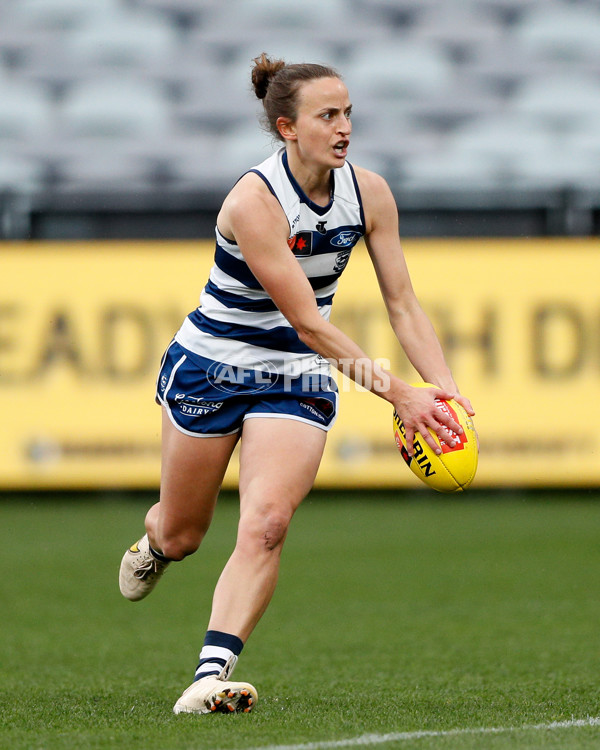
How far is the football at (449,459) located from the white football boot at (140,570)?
1316 millimetres

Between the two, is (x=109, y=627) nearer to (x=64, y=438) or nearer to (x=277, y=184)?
(x=277, y=184)

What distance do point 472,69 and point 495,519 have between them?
6553 mm

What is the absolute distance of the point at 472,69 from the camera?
14344 mm

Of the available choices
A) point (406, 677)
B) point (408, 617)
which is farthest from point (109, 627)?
point (406, 677)

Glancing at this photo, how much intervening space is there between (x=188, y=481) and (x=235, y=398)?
0.37 meters

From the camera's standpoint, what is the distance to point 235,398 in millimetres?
4391

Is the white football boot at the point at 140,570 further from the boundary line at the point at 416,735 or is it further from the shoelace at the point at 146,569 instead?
the boundary line at the point at 416,735

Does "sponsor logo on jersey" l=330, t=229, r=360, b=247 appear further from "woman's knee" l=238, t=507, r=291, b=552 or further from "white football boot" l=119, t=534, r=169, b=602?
"white football boot" l=119, t=534, r=169, b=602

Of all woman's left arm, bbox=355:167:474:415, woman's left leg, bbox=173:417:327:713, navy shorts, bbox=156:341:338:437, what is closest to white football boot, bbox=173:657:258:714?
woman's left leg, bbox=173:417:327:713

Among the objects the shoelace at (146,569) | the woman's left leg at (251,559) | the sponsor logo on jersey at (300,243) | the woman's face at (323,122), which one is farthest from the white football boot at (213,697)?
the woman's face at (323,122)

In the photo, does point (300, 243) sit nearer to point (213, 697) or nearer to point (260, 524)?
point (260, 524)

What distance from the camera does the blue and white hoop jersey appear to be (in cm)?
427

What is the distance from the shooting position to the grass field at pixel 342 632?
3.79 meters

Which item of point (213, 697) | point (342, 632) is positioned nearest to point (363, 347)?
point (342, 632)
